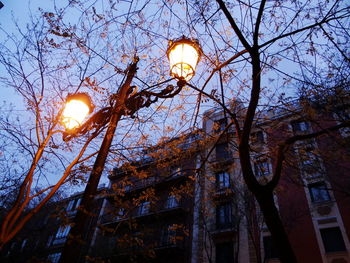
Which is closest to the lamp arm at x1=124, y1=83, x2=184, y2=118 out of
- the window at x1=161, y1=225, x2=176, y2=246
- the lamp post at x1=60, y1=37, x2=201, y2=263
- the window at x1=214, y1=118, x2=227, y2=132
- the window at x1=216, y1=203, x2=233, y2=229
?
the lamp post at x1=60, y1=37, x2=201, y2=263

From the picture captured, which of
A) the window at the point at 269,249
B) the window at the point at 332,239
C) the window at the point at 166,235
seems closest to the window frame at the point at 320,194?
the window at the point at 332,239

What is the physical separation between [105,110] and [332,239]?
14.8m

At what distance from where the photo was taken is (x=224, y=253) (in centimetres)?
1585

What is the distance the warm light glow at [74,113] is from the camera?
3.92 m

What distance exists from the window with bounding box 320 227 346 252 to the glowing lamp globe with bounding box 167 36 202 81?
14.3 meters

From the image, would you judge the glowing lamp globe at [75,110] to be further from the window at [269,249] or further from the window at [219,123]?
the window at [269,249]

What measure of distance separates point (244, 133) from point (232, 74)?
78.2 inches

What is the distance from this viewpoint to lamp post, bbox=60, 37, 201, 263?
9.10 ft

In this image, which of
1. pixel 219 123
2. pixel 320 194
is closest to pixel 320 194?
pixel 320 194

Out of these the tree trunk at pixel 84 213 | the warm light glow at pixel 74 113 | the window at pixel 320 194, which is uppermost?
the window at pixel 320 194

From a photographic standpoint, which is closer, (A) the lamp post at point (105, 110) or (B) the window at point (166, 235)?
(A) the lamp post at point (105, 110)

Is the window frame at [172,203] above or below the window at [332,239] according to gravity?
above

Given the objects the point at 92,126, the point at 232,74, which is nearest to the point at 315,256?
the point at 232,74

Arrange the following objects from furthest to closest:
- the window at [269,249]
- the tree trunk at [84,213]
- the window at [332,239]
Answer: the window at [269,249], the window at [332,239], the tree trunk at [84,213]
